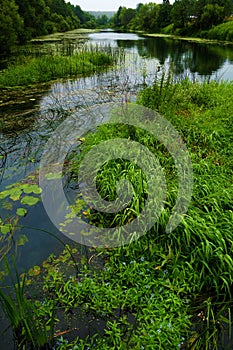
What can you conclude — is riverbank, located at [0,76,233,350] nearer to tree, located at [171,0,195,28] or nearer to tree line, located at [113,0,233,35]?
tree line, located at [113,0,233,35]

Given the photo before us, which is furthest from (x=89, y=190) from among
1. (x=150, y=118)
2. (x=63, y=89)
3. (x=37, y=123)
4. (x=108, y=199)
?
(x=63, y=89)

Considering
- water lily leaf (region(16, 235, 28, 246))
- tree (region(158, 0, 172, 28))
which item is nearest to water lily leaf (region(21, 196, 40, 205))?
water lily leaf (region(16, 235, 28, 246))

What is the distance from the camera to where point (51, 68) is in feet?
30.0

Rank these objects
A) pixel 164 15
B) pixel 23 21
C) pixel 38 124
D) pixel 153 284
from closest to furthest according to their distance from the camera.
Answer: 1. pixel 153 284
2. pixel 38 124
3. pixel 23 21
4. pixel 164 15

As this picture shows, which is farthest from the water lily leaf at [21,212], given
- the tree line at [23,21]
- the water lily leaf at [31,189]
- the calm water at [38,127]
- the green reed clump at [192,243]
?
the tree line at [23,21]

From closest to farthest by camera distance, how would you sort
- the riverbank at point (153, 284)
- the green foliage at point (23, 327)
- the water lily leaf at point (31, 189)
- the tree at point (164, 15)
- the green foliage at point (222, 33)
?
the green foliage at point (23, 327)
the riverbank at point (153, 284)
the water lily leaf at point (31, 189)
the green foliage at point (222, 33)
the tree at point (164, 15)

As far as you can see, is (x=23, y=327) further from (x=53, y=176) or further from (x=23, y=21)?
(x=23, y=21)

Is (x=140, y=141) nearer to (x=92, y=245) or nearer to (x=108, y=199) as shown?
(x=108, y=199)

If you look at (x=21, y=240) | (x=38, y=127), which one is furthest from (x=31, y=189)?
(x=38, y=127)

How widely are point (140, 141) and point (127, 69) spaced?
7.98 meters

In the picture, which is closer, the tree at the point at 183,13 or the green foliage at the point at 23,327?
the green foliage at the point at 23,327

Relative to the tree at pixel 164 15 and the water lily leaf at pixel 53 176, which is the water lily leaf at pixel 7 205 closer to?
A: the water lily leaf at pixel 53 176

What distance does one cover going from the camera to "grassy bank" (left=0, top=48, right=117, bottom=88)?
8.21 m

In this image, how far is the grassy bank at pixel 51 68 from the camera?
323 inches
